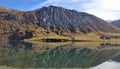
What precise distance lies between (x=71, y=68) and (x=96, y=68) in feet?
18.4

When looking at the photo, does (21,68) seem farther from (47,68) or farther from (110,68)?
(110,68)

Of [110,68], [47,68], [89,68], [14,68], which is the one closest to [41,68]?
[47,68]

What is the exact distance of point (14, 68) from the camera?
58.5 m

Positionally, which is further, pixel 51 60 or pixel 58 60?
pixel 51 60

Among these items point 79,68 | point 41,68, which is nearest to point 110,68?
point 79,68

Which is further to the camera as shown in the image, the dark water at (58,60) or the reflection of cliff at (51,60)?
the reflection of cliff at (51,60)

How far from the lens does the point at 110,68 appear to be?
60188 millimetres

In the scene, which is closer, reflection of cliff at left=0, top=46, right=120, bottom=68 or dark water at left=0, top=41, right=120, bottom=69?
dark water at left=0, top=41, right=120, bottom=69

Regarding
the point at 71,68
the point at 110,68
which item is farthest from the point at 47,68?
the point at 110,68

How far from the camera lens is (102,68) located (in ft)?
198

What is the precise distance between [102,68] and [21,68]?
701 inches

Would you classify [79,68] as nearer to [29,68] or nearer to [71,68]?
[71,68]

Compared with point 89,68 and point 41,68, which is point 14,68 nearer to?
point 41,68

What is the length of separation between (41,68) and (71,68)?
6.60 m
